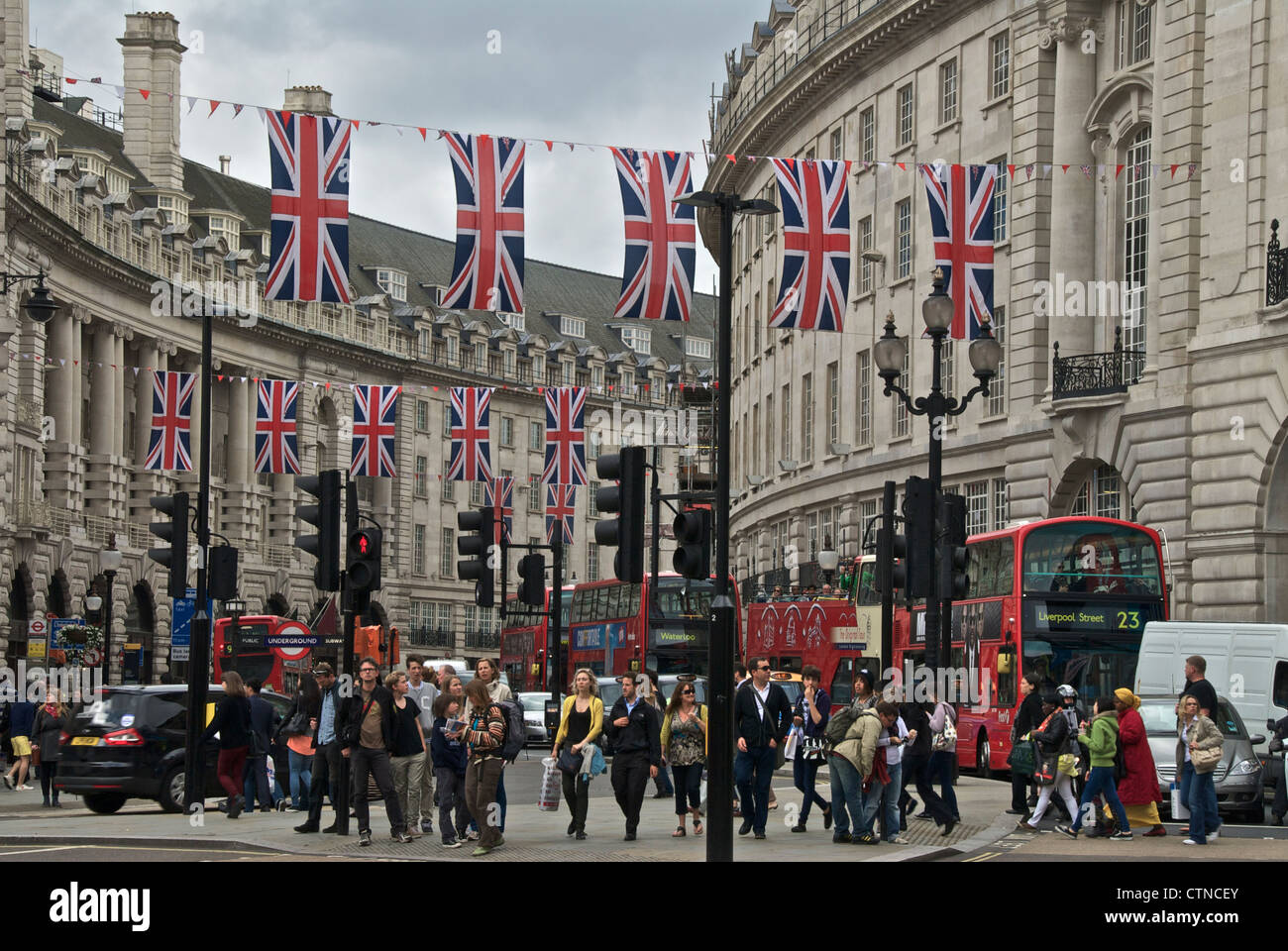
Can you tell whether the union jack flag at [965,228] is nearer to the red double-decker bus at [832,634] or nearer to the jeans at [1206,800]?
the red double-decker bus at [832,634]

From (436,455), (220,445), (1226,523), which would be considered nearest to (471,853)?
(1226,523)

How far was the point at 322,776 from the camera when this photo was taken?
2283 cm

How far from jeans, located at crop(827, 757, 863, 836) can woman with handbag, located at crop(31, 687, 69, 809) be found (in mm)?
13242

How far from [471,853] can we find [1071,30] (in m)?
30.9

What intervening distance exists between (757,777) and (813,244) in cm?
1106

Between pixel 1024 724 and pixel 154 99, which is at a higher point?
pixel 154 99

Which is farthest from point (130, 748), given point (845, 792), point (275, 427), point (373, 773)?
point (275, 427)

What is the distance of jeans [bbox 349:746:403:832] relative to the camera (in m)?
20.5

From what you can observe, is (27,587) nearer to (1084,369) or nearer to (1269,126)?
(1084,369)

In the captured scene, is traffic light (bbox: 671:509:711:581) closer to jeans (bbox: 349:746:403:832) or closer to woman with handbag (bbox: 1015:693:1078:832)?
jeans (bbox: 349:746:403:832)

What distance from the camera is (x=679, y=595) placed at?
47.5 m

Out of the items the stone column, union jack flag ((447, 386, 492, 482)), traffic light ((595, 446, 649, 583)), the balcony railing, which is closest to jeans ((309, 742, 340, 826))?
traffic light ((595, 446, 649, 583))

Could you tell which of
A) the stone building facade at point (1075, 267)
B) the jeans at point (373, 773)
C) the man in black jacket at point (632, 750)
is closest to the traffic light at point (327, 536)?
the jeans at point (373, 773)

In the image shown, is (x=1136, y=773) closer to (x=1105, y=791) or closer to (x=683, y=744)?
(x=1105, y=791)
